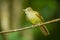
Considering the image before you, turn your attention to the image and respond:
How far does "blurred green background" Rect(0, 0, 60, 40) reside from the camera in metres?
5.80

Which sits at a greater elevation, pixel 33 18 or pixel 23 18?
pixel 33 18

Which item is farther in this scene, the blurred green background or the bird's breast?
the blurred green background

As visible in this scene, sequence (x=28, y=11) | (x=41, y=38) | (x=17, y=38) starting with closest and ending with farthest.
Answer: (x=28, y=11), (x=17, y=38), (x=41, y=38)

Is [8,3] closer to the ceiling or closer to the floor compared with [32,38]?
closer to the ceiling

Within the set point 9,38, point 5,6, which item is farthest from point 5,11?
point 9,38

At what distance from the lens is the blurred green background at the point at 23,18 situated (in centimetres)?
580

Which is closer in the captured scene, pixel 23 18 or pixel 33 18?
pixel 33 18

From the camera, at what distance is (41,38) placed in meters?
5.91

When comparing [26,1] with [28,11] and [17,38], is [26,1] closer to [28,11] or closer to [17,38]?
[17,38]

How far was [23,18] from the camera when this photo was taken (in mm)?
6137

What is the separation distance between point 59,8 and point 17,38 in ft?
3.47

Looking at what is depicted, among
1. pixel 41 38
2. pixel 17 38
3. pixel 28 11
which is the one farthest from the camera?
pixel 41 38

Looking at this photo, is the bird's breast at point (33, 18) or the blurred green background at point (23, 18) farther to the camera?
the blurred green background at point (23, 18)

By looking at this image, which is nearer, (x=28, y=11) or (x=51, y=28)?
(x=28, y=11)
